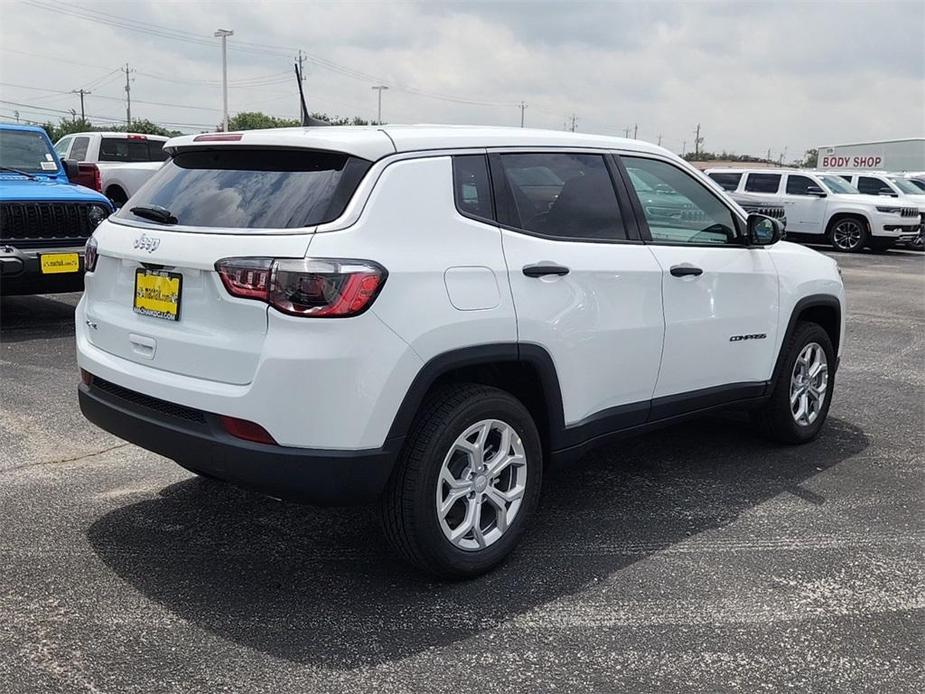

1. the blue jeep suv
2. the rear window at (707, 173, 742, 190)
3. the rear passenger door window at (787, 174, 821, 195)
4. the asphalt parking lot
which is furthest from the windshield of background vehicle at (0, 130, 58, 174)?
the rear passenger door window at (787, 174, 821, 195)

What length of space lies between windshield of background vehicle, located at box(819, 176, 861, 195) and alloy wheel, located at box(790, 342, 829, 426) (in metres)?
16.4

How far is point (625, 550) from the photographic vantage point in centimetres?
372

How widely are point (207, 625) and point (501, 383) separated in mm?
1457

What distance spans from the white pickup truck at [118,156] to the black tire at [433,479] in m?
13.6

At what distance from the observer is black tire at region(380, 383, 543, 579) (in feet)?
10.3

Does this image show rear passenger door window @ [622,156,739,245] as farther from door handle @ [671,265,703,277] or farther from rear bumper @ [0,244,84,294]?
rear bumper @ [0,244,84,294]

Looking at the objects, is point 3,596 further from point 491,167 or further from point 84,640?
point 491,167

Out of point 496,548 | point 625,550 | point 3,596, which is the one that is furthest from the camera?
point 625,550

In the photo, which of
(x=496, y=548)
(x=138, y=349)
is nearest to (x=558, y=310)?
(x=496, y=548)

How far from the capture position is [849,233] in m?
19.8

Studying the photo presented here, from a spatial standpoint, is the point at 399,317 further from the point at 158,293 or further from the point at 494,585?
the point at 494,585

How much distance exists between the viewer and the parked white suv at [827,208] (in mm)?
19328

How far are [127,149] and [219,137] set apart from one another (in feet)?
47.3

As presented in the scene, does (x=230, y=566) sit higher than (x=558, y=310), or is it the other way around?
(x=558, y=310)
